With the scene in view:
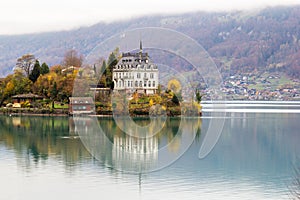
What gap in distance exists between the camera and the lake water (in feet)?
37.4

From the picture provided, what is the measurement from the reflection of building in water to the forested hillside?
71406 mm

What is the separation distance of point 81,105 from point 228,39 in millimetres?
84743

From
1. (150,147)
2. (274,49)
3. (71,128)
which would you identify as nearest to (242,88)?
(274,49)

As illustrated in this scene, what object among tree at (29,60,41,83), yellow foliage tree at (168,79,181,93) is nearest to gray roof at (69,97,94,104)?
yellow foliage tree at (168,79,181,93)


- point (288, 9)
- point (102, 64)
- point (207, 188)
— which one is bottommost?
point (207, 188)

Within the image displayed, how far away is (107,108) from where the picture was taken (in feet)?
100

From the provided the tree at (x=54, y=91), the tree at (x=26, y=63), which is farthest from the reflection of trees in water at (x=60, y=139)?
the tree at (x=26, y=63)

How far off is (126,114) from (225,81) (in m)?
59.5

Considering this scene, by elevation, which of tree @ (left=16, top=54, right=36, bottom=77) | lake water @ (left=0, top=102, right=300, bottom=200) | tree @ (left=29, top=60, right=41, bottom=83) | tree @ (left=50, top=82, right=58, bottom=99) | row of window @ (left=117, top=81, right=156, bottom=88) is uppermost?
tree @ (left=16, top=54, right=36, bottom=77)

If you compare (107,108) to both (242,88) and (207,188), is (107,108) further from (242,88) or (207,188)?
(242,88)

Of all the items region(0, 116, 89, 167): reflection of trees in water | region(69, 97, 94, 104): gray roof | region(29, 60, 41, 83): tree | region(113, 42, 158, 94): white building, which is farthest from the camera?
region(29, 60, 41, 83): tree

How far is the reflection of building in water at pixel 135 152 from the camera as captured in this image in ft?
46.2

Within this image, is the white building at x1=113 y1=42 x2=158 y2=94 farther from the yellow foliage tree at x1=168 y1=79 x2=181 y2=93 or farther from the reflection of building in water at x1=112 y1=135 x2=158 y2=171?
the reflection of building in water at x1=112 y1=135 x2=158 y2=171

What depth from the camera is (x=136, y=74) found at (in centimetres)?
2969
